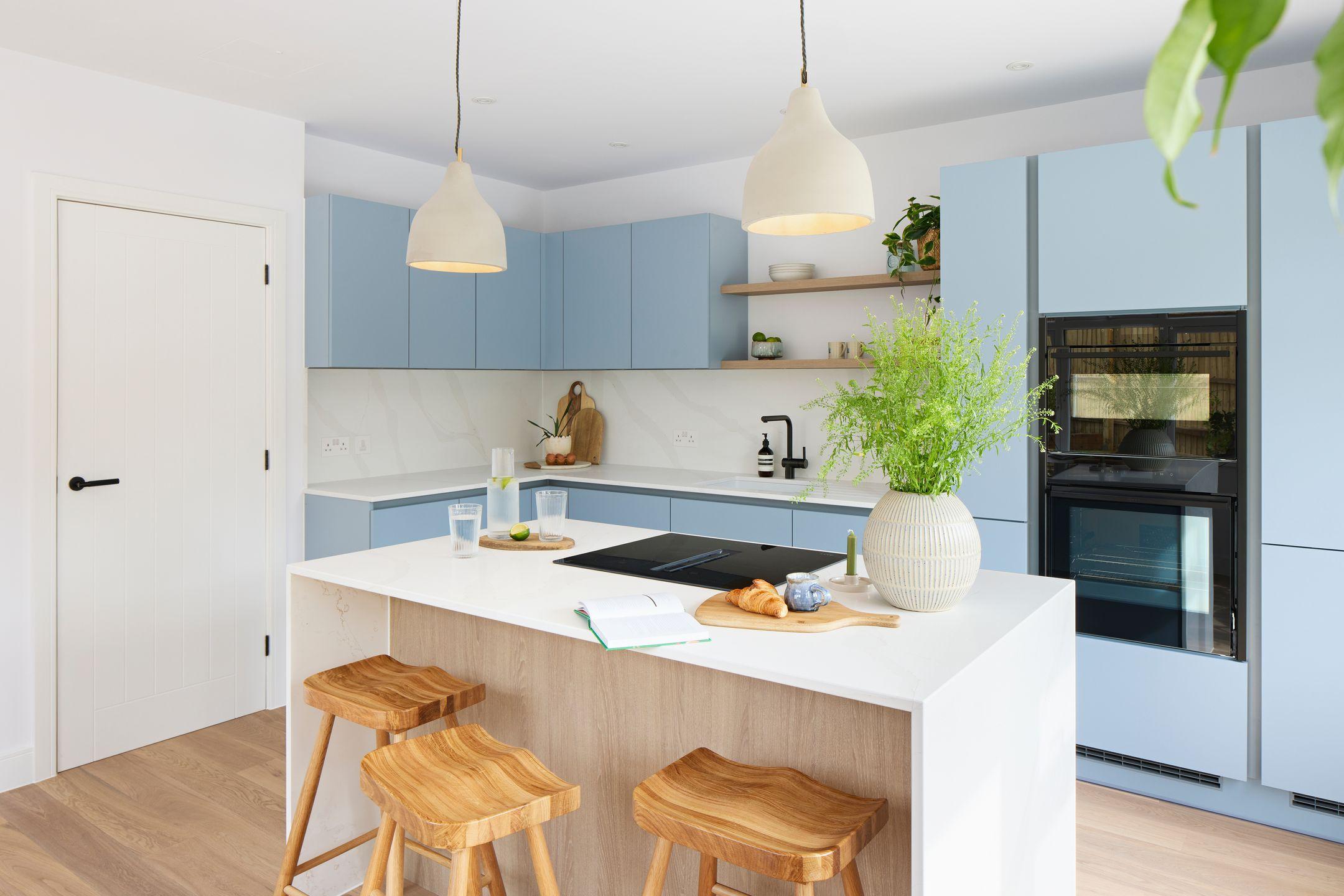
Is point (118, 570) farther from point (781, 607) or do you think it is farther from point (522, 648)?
point (781, 607)

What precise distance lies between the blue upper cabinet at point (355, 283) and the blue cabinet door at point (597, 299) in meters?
0.97

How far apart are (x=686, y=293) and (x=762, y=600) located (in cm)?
294

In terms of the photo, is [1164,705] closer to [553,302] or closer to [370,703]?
[370,703]

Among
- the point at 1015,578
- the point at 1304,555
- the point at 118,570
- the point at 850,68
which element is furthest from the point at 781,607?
the point at 118,570

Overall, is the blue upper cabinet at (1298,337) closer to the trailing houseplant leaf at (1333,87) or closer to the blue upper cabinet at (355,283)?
the trailing houseplant leaf at (1333,87)

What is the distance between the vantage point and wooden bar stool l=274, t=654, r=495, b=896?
2.10 metres

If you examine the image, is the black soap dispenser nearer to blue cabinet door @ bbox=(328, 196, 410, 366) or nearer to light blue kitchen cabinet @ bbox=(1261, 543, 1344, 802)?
blue cabinet door @ bbox=(328, 196, 410, 366)

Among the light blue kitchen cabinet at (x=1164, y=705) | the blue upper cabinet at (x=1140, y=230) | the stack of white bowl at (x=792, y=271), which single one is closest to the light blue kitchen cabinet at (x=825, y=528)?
the light blue kitchen cabinet at (x=1164, y=705)

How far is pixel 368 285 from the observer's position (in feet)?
A: 13.7

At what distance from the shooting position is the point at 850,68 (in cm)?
336

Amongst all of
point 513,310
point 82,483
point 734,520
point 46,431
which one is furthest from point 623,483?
point 46,431

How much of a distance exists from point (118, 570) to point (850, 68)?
3.32 m

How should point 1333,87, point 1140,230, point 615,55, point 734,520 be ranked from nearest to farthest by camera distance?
1. point 1333,87
2. point 1140,230
3. point 615,55
4. point 734,520

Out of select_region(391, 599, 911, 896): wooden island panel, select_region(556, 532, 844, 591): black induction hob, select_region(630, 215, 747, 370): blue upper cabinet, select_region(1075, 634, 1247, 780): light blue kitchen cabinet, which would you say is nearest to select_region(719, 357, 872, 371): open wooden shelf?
select_region(630, 215, 747, 370): blue upper cabinet
